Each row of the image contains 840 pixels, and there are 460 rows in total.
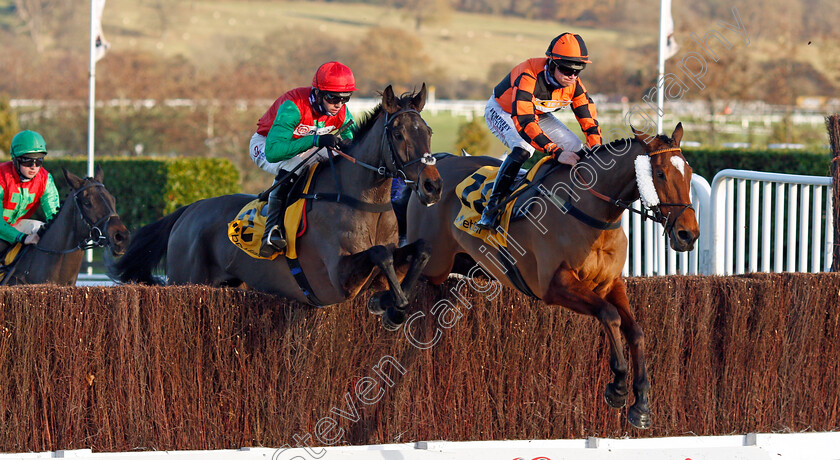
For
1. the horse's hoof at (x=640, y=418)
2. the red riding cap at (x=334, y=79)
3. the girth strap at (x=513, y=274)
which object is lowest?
the horse's hoof at (x=640, y=418)

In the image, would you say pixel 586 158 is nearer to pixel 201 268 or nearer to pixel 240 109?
pixel 201 268

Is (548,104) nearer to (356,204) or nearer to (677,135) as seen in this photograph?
(677,135)

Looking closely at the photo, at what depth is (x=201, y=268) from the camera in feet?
21.0

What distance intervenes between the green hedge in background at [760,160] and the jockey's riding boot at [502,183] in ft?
26.9

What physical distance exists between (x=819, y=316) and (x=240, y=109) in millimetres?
24238

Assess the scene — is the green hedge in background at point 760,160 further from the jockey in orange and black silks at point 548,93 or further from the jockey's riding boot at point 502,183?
the jockey's riding boot at point 502,183

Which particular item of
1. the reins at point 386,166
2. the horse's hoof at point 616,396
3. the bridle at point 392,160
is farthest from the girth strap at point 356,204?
the horse's hoof at point 616,396

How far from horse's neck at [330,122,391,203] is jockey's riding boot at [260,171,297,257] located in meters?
0.48

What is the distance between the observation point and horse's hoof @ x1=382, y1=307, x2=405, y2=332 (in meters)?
4.72

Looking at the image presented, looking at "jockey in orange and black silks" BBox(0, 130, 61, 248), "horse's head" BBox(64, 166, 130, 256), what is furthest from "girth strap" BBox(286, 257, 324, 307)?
"jockey in orange and black silks" BBox(0, 130, 61, 248)

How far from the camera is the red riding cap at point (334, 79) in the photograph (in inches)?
205

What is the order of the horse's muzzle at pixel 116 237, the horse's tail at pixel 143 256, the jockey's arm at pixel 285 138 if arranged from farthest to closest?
1. the horse's tail at pixel 143 256
2. the horse's muzzle at pixel 116 237
3. the jockey's arm at pixel 285 138

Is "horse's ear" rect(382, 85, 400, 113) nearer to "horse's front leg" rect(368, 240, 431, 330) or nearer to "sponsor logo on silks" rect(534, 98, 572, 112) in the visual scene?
"horse's front leg" rect(368, 240, 431, 330)

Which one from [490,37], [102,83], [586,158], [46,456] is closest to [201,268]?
[46,456]
